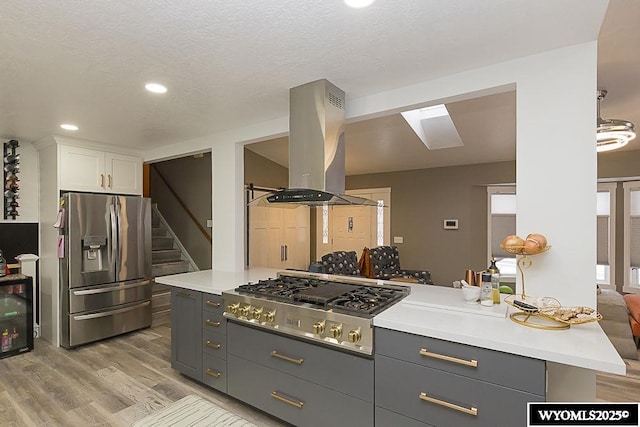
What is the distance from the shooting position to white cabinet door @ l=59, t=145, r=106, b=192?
11.9 ft

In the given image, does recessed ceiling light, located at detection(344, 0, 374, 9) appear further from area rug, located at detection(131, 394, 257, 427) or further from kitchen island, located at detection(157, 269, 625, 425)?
area rug, located at detection(131, 394, 257, 427)

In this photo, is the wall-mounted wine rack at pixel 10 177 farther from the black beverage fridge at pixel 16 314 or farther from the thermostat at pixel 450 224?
the thermostat at pixel 450 224

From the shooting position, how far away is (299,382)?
204 centimetres

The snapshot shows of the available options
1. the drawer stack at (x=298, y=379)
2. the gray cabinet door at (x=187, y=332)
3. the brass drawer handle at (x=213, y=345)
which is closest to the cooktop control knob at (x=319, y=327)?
the drawer stack at (x=298, y=379)

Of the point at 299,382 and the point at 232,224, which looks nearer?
the point at 299,382

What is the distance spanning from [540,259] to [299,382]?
1.57 metres

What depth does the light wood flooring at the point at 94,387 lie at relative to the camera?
2.34 meters

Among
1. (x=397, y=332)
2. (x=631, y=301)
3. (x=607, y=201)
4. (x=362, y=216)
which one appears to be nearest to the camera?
(x=397, y=332)

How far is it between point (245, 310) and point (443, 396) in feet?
4.35

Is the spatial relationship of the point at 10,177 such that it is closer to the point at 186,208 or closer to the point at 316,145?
the point at 186,208

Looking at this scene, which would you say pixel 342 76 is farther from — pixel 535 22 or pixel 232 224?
pixel 232 224

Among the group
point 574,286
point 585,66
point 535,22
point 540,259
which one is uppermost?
point 535,22

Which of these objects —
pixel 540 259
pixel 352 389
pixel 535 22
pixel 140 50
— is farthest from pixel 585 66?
pixel 140 50

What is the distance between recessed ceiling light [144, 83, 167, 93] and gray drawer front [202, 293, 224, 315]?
156cm
